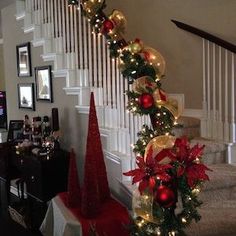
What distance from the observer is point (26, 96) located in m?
4.66

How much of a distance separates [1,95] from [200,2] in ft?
13.1

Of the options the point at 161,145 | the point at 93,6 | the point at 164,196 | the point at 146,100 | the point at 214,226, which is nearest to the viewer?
the point at 164,196

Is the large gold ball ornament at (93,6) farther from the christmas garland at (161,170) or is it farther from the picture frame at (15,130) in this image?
the picture frame at (15,130)

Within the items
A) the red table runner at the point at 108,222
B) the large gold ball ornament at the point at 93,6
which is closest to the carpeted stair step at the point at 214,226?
the red table runner at the point at 108,222

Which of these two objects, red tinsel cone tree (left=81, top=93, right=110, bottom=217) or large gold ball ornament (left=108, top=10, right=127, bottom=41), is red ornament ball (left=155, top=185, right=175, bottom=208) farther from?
large gold ball ornament (left=108, top=10, right=127, bottom=41)

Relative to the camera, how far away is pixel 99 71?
312cm

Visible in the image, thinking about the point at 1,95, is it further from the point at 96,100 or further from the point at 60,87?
the point at 96,100

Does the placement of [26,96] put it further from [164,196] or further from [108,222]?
[164,196]

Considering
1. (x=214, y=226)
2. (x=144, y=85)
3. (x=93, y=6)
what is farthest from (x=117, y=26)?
(x=214, y=226)

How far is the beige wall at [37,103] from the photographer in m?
3.62

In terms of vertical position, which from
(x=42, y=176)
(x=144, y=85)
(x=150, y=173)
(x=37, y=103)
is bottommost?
(x=42, y=176)

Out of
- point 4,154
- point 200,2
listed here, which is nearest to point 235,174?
point 200,2

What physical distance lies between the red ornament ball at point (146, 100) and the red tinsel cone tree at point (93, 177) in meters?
0.74

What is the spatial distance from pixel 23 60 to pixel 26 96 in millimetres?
485
